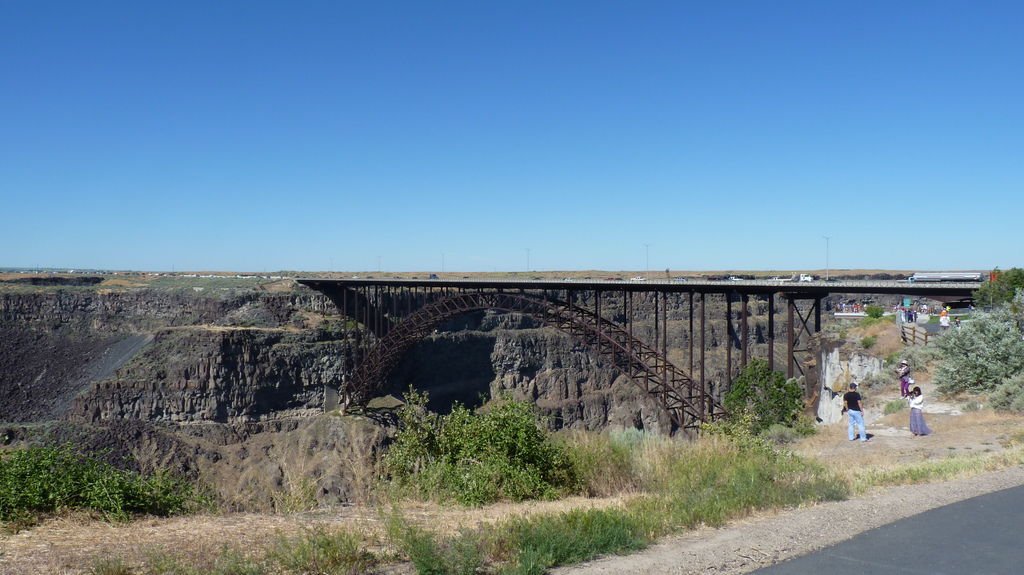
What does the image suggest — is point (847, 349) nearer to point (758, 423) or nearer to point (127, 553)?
point (758, 423)

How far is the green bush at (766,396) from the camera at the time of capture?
75.6 ft

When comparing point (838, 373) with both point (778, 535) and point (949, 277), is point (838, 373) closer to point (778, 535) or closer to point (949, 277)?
point (949, 277)

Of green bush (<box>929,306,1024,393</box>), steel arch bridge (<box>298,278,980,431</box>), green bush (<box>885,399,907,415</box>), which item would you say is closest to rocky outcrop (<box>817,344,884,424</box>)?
steel arch bridge (<box>298,278,980,431</box>)

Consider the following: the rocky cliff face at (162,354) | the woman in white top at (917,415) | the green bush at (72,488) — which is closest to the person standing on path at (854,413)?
the woman in white top at (917,415)

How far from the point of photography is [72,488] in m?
7.97

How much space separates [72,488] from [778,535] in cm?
733

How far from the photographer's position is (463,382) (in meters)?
71.2

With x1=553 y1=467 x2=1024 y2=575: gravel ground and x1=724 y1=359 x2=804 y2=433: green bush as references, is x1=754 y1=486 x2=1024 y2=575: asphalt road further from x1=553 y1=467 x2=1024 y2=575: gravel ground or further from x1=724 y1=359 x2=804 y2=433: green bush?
x1=724 y1=359 x2=804 y2=433: green bush

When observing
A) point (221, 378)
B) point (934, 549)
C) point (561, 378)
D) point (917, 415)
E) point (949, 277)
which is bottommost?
point (561, 378)

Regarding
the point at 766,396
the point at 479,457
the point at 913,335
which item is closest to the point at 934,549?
the point at 479,457

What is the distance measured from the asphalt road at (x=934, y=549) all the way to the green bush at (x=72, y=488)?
6.62m

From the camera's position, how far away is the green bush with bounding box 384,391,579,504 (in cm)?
948

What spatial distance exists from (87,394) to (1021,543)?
54935 mm

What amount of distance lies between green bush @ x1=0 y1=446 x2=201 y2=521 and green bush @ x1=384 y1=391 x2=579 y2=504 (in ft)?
9.56
